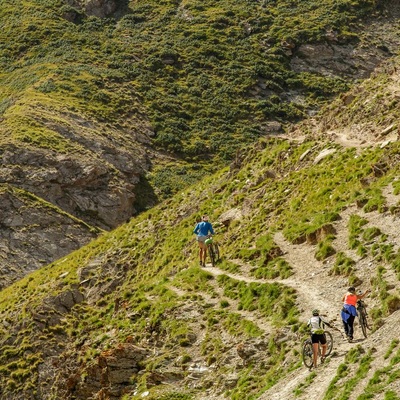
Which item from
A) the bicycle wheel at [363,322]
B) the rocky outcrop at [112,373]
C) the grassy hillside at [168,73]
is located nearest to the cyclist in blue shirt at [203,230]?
the rocky outcrop at [112,373]

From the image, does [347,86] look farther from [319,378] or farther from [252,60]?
[319,378]

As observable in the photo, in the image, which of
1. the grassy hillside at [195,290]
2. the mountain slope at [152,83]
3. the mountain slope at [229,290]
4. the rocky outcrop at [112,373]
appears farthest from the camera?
the mountain slope at [152,83]

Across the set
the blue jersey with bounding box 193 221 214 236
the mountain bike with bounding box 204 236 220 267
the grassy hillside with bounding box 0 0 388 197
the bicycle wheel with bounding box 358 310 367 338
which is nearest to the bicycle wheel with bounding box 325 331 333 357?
the bicycle wheel with bounding box 358 310 367 338

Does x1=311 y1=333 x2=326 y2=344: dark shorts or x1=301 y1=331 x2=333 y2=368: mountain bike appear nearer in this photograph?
x1=311 y1=333 x2=326 y2=344: dark shorts

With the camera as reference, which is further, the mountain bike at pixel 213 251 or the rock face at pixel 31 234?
the rock face at pixel 31 234

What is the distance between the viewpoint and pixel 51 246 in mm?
61688

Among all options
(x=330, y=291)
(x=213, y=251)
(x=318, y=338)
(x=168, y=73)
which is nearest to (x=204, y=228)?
(x=213, y=251)

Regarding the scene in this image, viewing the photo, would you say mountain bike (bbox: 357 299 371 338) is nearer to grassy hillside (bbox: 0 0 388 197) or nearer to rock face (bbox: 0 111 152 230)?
rock face (bbox: 0 111 152 230)

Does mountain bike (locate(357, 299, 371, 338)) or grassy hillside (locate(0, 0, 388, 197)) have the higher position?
grassy hillside (locate(0, 0, 388, 197))

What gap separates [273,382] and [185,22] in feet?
297

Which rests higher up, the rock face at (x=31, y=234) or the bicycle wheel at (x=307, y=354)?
the rock face at (x=31, y=234)

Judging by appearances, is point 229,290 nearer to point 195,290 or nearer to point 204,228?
point 195,290

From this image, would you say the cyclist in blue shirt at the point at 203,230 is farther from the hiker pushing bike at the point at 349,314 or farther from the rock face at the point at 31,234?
the rock face at the point at 31,234

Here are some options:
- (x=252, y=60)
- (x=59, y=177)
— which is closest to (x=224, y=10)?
(x=252, y=60)
